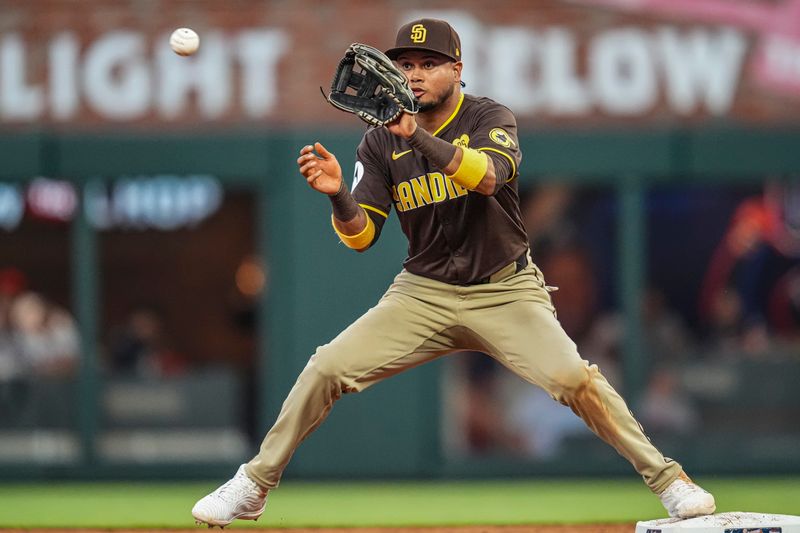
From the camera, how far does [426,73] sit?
6047mm

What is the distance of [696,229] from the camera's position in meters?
12.2

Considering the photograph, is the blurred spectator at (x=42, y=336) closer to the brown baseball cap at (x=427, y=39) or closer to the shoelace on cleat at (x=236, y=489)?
the shoelace on cleat at (x=236, y=489)

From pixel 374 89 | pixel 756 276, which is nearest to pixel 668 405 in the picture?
pixel 756 276

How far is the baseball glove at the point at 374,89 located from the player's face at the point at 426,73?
1.06ft

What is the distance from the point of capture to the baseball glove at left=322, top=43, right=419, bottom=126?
5.57m

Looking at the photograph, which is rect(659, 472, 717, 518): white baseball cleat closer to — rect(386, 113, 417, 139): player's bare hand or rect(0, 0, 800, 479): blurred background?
rect(386, 113, 417, 139): player's bare hand

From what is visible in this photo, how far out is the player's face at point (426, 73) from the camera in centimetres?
602

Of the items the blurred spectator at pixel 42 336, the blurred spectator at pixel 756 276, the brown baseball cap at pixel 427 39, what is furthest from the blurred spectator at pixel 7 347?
the brown baseball cap at pixel 427 39

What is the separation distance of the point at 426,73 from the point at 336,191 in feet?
2.21

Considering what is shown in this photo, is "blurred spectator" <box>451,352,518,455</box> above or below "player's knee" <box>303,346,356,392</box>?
below

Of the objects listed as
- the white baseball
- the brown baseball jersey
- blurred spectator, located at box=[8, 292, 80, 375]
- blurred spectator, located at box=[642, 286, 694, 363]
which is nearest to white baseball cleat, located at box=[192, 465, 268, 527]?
the brown baseball jersey

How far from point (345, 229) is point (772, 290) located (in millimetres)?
6897

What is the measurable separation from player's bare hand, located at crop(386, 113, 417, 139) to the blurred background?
6.16 metres

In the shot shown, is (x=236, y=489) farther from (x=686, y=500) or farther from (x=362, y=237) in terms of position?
(x=686, y=500)
